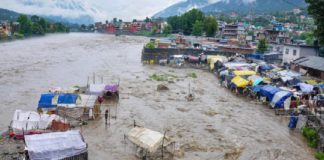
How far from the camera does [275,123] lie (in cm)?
2077

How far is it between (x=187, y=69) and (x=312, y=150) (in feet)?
93.7

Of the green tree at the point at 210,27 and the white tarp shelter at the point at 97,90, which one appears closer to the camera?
the white tarp shelter at the point at 97,90

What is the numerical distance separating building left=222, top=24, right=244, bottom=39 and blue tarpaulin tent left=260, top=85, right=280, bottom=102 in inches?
2496

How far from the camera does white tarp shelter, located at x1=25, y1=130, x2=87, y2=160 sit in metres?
12.4

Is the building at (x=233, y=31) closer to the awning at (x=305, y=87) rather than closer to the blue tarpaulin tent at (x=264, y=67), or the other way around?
the blue tarpaulin tent at (x=264, y=67)

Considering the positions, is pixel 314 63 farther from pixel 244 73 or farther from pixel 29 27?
pixel 29 27

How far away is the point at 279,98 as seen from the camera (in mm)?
22500

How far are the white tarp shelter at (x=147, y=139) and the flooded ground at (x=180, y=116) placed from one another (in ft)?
2.96

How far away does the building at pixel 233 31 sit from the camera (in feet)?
286

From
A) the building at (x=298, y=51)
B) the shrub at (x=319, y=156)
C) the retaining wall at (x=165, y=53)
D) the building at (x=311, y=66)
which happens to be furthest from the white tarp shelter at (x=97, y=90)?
the retaining wall at (x=165, y=53)

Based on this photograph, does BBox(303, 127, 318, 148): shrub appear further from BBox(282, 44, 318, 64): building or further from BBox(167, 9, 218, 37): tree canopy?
BBox(167, 9, 218, 37): tree canopy

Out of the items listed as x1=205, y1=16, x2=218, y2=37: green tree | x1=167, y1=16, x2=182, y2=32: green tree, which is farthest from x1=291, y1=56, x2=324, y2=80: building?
x1=167, y1=16, x2=182, y2=32: green tree

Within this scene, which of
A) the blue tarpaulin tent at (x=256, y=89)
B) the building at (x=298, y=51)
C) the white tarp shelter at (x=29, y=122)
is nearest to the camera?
the white tarp shelter at (x=29, y=122)

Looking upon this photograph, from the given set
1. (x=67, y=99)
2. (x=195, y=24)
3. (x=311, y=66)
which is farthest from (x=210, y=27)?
(x=67, y=99)
